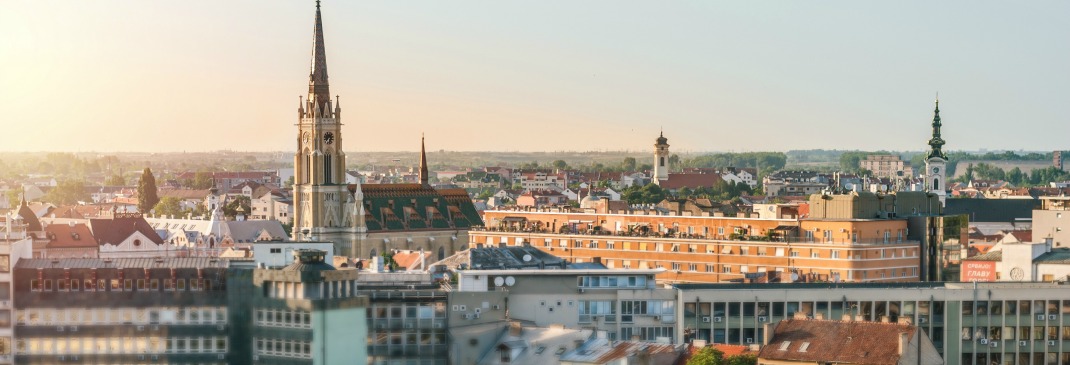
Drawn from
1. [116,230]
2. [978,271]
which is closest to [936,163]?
[116,230]

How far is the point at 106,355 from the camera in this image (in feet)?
215

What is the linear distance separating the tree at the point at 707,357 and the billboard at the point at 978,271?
2722cm

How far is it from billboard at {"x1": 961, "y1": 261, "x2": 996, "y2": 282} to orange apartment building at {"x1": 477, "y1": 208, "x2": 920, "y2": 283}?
561cm

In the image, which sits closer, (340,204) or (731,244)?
(731,244)

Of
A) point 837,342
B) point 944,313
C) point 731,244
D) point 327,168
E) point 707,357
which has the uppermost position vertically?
point 327,168

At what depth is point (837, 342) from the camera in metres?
65.9

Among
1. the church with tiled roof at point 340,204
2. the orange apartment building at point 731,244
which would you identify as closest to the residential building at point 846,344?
the orange apartment building at point 731,244

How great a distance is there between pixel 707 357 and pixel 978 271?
30867 mm

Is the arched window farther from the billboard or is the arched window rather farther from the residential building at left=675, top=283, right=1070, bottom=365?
the residential building at left=675, top=283, right=1070, bottom=365

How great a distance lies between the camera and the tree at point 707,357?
62.3 meters

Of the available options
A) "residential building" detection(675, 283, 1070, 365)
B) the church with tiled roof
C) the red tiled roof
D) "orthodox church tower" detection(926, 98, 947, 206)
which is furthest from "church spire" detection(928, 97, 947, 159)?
"residential building" detection(675, 283, 1070, 365)

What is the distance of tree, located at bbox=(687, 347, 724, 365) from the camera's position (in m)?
62.3

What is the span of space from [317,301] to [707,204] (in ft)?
314

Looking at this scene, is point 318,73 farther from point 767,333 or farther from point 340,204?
point 767,333
